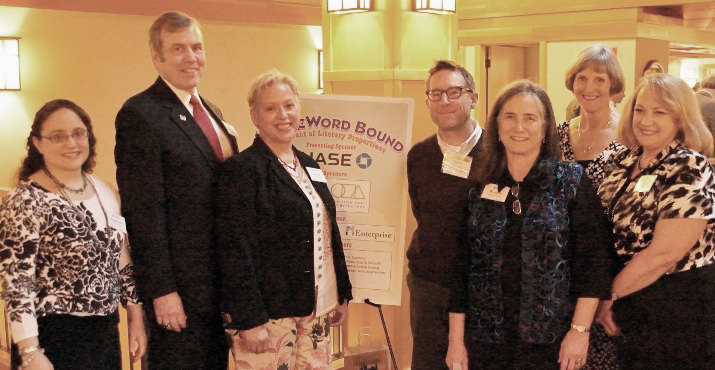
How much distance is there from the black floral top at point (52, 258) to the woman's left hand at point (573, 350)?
1.52m

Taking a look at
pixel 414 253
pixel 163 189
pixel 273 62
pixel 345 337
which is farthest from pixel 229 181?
pixel 273 62

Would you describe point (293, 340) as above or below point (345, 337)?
above

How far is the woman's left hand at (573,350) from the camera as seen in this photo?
94.3 inches

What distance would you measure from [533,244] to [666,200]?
0.49 m

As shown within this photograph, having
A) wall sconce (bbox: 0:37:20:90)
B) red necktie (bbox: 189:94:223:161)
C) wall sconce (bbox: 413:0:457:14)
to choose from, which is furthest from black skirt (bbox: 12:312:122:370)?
wall sconce (bbox: 0:37:20:90)

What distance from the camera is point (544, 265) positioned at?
2354mm

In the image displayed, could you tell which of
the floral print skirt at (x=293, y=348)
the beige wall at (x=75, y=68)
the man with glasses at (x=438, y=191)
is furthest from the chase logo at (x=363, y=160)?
the beige wall at (x=75, y=68)

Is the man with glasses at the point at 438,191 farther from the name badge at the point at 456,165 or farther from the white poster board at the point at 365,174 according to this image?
the white poster board at the point at 365,174

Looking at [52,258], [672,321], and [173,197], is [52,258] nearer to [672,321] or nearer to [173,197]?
[173,197]

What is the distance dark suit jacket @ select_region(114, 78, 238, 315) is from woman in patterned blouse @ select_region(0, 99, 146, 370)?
9 cm

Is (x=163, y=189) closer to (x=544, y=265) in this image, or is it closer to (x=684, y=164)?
(x=544, y=265)

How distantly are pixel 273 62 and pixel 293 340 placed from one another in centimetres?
596

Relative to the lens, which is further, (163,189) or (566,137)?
(566,137)

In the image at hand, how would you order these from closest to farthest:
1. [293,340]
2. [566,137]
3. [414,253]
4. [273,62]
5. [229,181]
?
[229,181] → [293,340] → [414,253] → [566,137] → [273,62]
